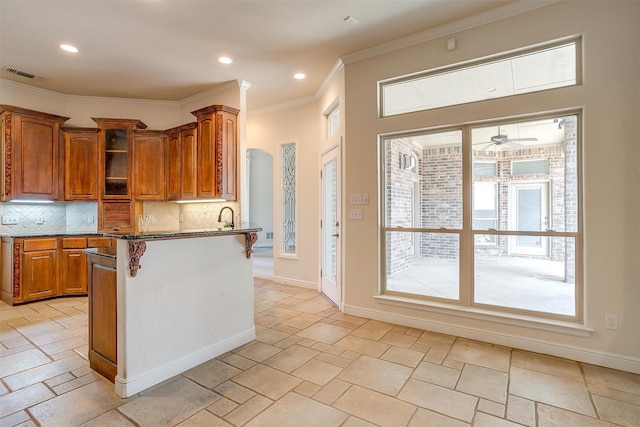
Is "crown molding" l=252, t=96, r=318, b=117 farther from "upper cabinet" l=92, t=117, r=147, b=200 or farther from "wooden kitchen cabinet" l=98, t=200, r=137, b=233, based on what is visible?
"wooden kitchen cabinet" l=98, t=200, r=137, b=233

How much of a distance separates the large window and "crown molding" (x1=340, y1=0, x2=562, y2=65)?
95 centimetres

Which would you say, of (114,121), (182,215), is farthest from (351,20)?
(182,215)

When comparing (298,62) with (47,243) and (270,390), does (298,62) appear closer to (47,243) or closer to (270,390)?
(270,390)

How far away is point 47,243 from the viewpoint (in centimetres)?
443

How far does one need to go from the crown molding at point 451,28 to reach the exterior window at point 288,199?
79.4 inches

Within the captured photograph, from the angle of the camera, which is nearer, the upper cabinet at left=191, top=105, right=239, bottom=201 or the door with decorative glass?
the door with decorative glass

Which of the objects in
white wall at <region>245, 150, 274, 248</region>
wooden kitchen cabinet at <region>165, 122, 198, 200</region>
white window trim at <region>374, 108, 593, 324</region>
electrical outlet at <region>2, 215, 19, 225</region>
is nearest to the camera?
white window trim at <region>374, 108, 593, 324</region>

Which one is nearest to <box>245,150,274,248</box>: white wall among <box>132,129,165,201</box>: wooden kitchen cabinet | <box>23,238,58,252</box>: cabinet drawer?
<box>132,129,165,201</box>: wooden kitchen cabinet

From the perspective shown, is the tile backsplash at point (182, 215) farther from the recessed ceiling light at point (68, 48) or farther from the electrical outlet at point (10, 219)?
the recessed ceiling light at point (68, 48)

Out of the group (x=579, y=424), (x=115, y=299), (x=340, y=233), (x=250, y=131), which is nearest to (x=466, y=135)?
(x=340, y=233)

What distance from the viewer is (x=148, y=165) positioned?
16.8 feet

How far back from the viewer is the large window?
287 cm

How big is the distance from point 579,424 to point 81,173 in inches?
246

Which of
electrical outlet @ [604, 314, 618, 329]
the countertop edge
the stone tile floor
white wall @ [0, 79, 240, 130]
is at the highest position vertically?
white wall @ [0, 79, 240, 130]
